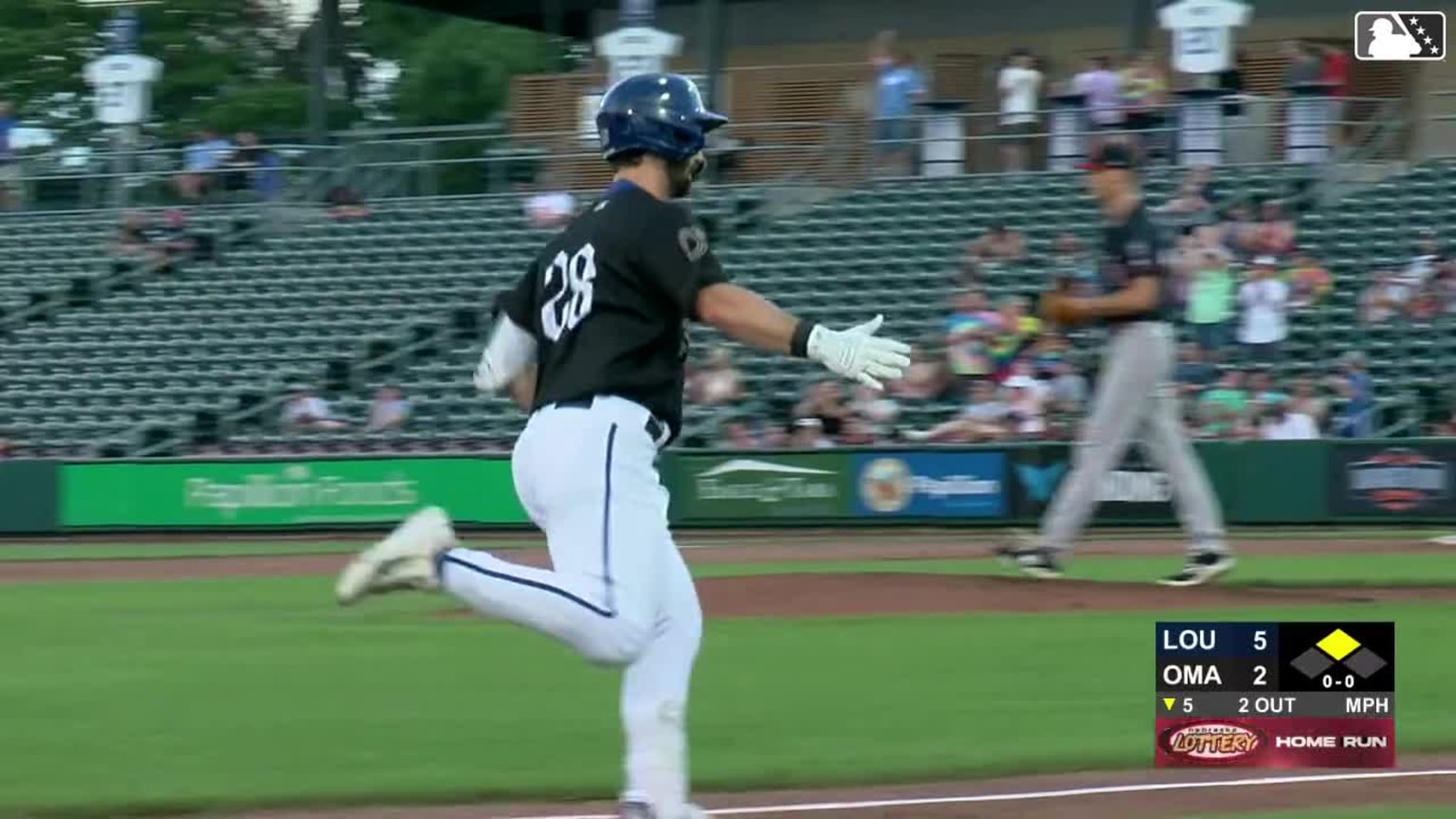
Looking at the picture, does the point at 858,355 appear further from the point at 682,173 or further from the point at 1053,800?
the point at 1053,800

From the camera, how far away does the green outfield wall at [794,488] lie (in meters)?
20.0

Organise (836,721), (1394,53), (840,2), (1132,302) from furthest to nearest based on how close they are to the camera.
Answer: (840,2), (1394,53), (1132,302), (836,721)

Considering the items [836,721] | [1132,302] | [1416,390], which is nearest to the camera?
[836,721]

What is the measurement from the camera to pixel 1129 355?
12.1m

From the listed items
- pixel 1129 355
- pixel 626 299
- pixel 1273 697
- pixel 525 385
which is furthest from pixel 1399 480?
pixel 626 299

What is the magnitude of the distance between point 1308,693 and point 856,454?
46.6 ft

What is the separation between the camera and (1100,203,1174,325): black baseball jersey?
11938mm

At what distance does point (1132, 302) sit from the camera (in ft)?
39.3

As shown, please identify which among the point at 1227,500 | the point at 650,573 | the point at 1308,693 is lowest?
the point at 1227,500

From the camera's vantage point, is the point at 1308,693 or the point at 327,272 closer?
the point at 1308,693

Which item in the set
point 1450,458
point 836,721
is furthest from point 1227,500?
point 836,721

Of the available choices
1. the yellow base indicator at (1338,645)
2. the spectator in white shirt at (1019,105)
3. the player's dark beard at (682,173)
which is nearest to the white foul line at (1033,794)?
the yellow base indicator at (1338,645)

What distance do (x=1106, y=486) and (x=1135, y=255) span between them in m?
8.61

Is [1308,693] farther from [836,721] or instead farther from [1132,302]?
[1132,302]
